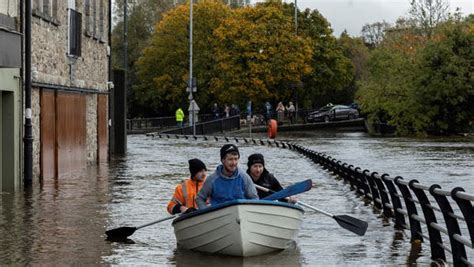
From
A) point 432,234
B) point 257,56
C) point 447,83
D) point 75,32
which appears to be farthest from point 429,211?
point 257,56

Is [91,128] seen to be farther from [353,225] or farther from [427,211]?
[427,211]

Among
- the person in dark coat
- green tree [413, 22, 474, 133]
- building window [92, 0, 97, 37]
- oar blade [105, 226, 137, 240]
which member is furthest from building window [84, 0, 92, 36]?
green tree [413, 22, 474, 133]

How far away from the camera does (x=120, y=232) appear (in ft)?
54.5

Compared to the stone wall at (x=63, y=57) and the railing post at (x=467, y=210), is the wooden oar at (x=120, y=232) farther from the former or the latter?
the stone wall at (x=63, y=57)

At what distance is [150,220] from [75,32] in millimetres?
13591

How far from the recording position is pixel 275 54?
8975 cm

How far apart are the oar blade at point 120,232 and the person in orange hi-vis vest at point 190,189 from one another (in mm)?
1005

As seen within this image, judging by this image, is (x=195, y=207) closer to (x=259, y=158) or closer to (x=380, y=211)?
(x=259, y=158)

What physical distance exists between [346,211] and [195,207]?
6432 millimetres

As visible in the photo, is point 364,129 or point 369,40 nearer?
point 364,129

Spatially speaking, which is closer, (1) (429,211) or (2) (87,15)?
(1) (429,211)

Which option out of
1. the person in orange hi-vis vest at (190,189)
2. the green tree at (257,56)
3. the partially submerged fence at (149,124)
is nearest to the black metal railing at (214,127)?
the green tree at (257,56)

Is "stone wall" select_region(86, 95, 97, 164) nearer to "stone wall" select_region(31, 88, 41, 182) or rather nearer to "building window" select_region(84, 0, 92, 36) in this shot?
"building window" select_region(84, 0, 92, 36)

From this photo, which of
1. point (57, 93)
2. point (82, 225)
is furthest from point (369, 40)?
point (82, 225)
